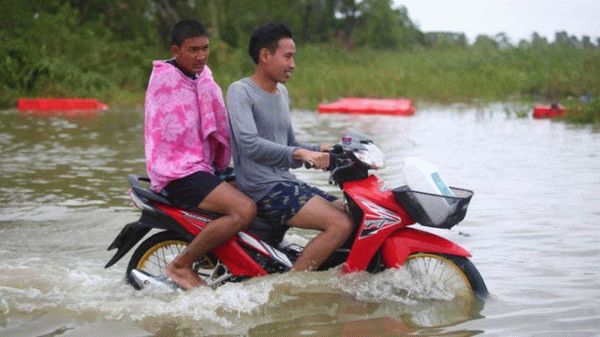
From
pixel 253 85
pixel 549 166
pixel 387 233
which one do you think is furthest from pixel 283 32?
pixel 549 166

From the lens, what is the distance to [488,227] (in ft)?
28.0

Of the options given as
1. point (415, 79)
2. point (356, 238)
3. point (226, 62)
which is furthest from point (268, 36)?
point (226, 62)

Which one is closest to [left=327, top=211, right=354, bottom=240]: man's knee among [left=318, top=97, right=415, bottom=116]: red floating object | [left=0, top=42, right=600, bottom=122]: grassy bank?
[left=0, top=42, right=600, bottom=122]: grassy bank

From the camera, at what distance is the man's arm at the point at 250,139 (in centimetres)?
556

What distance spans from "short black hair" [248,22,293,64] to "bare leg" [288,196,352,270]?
0.97 meters

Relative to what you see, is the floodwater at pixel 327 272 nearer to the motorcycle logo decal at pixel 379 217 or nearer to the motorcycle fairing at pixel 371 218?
the motorcycle fairing at pixel 371 218

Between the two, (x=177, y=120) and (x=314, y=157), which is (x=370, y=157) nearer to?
(x=314, y=157)

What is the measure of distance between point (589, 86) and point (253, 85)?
19683mm

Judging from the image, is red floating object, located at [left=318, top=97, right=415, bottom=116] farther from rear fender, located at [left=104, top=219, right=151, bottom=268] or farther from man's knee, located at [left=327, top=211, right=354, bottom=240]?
man's knee, located at [left=327, top=211, right=354, bottom=240]

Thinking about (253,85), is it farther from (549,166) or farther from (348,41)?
(348,41)

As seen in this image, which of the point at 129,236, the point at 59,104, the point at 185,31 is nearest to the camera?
the point at 185,31

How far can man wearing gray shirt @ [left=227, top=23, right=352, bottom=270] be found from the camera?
18.5 ft

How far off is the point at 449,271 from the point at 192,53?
2056 millimetres

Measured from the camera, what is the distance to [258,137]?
5.61 metres
